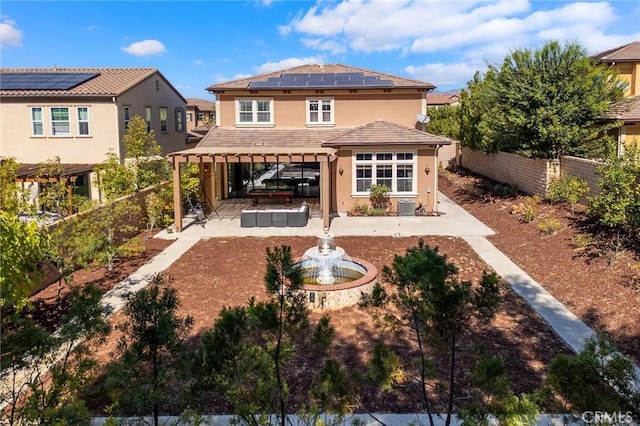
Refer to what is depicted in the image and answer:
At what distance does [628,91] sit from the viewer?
24531 mm

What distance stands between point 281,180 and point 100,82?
11971 millimetres

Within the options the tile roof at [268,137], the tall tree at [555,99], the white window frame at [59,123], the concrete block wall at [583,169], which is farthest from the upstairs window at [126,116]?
the concrete block wall at [583,169]

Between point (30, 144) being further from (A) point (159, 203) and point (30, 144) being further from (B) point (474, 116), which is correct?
(B) point (474, 116)

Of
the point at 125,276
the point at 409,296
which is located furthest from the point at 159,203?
the point at 409,296

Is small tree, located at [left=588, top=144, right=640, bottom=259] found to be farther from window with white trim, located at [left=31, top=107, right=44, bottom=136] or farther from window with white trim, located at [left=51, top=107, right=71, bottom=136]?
window with white trim, located at [left=31, top=107, right=44, bottom=136]

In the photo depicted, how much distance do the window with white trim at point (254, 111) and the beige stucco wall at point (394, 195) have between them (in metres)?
5.69

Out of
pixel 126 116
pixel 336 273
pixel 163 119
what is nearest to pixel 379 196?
pixel 336 273

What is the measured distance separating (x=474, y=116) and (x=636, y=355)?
22803 mm

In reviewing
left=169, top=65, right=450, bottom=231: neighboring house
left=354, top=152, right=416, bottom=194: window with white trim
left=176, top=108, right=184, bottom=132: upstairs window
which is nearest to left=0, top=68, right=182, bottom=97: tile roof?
left=176, top=108, right=184, bottom=132: upstairs window

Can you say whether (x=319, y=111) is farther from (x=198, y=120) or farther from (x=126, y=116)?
(x=198, y=120)

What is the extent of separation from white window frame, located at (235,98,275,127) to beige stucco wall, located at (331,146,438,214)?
218 inches

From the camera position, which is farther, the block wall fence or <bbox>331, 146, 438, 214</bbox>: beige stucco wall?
<bbox>331, 146, 438, 214</bbox>: beige stucco wall

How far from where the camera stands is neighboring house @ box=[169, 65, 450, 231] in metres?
20.5

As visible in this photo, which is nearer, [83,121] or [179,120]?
[83,121]
